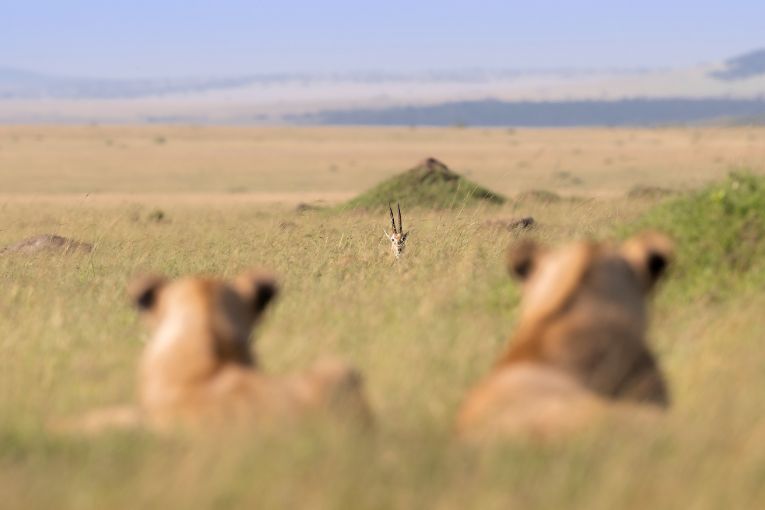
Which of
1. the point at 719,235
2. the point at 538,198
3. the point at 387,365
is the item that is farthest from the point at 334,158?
the point at 387,365

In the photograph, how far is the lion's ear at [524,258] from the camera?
17.3 feet

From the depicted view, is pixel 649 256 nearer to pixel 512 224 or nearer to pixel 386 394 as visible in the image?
pixel 386 394

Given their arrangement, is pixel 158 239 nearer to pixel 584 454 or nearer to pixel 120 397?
pixel 120 397

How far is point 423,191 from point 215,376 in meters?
18.4

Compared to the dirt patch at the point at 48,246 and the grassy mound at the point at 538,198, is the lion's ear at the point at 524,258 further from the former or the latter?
the grassy mound at the point at 538,198

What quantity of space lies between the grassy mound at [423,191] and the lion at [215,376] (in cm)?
1678

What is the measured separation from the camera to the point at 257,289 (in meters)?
5.44

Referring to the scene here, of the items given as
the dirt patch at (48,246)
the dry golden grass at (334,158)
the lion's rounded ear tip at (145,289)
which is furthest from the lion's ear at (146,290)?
the dry golden grass at (334,158)

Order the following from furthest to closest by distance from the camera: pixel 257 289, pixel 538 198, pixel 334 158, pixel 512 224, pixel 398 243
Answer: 1. pixel 334 158
2. pixel 538 198
3. pixel 512 224
4. pixel 398 243
5. pixel 257 289

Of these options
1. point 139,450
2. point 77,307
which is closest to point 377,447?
point 139,450

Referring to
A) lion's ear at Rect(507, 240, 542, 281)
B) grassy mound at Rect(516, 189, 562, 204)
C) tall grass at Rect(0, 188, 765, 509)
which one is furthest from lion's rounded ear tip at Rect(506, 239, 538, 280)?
grassy mound at Rect(516, 189, 562, 204)

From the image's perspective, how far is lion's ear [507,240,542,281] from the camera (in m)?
5.28

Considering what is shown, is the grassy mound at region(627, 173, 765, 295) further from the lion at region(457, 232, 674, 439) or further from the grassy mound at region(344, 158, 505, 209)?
the grassy mound at region(344, 158, 505, 209)

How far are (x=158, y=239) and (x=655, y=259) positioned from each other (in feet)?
41.3
